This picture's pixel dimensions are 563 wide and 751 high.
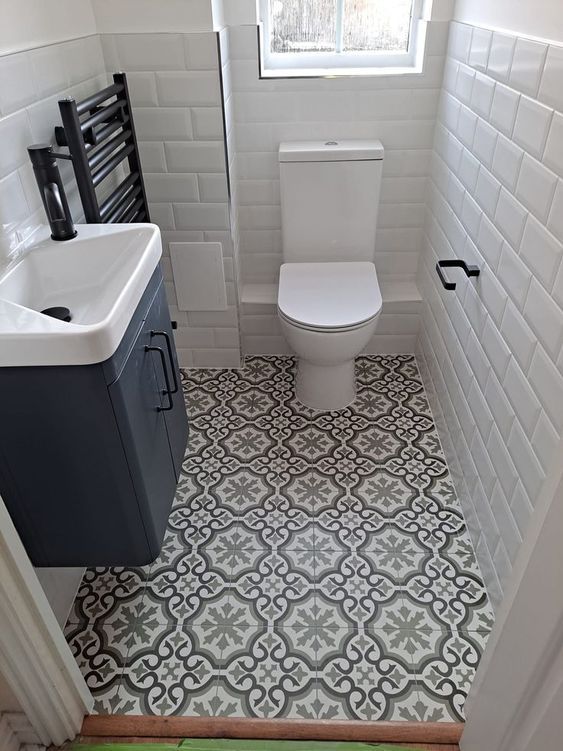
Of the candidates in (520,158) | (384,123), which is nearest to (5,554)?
(520,158)

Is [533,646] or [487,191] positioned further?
[487,191]

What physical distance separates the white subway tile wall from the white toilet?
0.78 metres

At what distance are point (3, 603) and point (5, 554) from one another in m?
0.10

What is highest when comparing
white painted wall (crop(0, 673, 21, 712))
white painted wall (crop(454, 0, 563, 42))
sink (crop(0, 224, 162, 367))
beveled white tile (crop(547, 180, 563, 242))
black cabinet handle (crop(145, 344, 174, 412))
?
white painted wall (crop(454, 0, 563, 42))

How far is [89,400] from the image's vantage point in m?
1.06

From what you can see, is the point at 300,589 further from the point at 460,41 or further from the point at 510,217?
the point at 460,41

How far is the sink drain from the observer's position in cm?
121

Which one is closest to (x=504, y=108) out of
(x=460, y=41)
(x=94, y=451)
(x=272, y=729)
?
(x=460, y=41)

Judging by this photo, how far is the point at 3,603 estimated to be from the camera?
0.97m

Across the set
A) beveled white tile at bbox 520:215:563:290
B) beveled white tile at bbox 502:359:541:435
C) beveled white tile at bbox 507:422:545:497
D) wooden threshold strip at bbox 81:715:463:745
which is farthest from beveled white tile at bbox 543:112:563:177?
wooden threshold strip at bbox 81:715:463:745

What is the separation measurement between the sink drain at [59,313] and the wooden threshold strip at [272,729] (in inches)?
35.7

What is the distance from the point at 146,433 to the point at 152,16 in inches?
54.1

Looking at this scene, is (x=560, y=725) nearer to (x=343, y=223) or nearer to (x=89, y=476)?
(x=89, y=476)

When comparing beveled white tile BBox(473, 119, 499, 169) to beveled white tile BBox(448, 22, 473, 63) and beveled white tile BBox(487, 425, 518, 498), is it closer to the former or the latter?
beveled white tile BBox(448, 22, 473, 63)
